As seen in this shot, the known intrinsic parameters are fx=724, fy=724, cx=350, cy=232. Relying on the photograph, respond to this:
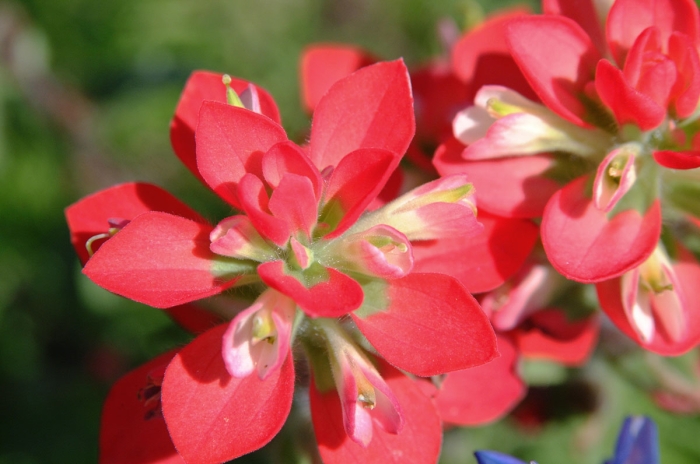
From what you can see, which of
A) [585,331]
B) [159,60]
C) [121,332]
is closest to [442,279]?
[585,331]

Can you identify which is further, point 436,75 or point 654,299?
point 436,75

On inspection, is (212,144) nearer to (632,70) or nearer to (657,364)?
(632,70)

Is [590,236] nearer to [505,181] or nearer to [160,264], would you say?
[505,181]

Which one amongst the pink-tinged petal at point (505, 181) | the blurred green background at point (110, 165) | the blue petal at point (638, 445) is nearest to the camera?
the pink-tinged petal at point (505, 181)

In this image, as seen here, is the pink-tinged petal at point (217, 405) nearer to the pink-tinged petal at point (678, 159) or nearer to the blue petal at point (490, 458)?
the blue petal at point (490, 458)

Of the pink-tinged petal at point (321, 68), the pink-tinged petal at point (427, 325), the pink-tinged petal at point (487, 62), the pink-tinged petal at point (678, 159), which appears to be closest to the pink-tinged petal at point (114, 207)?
the pink-tinged petal at point (427, 325)

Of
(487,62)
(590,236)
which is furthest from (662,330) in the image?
(487,62)
